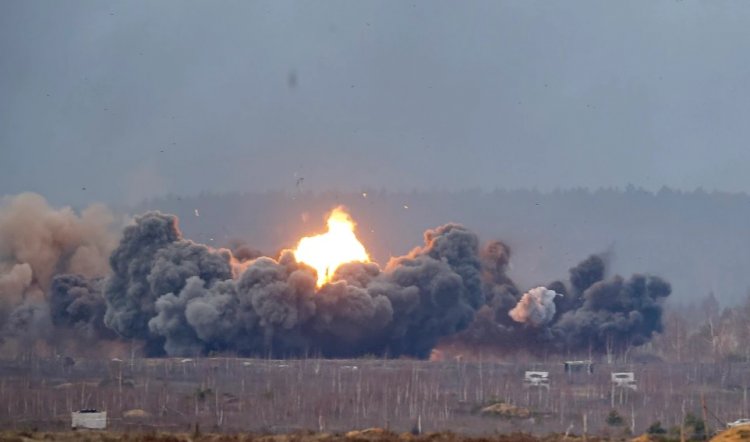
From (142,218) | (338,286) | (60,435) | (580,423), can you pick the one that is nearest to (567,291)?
(338,286)

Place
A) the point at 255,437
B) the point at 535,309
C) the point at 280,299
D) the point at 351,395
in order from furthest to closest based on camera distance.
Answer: the point at 535,309 → the point at 280,299 → the point at 351,395 → the point at 255,437

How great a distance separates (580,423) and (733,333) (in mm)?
72404

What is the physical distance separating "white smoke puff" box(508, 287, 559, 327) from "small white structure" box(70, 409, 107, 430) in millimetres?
60363

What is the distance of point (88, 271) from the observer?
158 metres

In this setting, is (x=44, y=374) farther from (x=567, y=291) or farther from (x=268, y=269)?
(x=567, y=291)

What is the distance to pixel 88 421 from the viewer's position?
95.6 metres

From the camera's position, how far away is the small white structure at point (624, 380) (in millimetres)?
127838

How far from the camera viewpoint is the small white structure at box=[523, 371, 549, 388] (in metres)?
127

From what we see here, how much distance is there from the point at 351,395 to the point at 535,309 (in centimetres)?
3559

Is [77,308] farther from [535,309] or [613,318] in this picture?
[613,318]

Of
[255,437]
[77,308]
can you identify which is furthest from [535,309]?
[255,437]

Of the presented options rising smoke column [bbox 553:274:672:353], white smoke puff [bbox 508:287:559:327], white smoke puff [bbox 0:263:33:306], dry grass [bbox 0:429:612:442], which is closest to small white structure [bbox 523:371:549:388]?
white smoke puff [bbox 508:287:559:327]

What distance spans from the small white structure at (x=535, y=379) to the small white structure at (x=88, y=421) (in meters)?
41.1

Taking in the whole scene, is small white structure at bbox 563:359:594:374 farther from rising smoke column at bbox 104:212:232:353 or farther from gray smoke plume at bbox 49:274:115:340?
gray smoke plume at bbox 49:274:115:340
